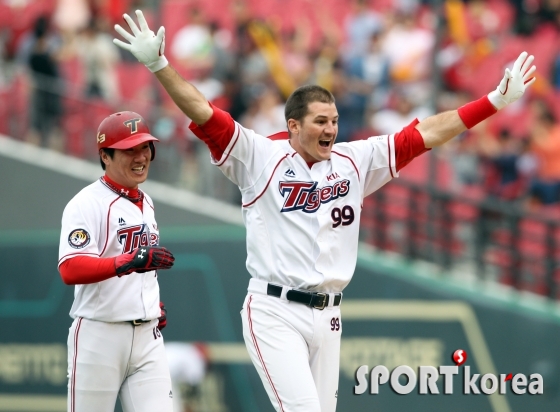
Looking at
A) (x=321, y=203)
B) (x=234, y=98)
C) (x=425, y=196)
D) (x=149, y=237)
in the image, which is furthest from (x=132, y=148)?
(x=234, y=98)

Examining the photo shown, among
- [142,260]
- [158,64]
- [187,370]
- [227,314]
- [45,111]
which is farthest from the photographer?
[45,111]

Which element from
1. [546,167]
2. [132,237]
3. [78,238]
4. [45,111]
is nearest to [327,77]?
[546,167]

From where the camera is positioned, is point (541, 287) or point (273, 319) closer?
point (273, 319)

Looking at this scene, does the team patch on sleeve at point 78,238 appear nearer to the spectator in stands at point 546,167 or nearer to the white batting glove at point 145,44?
the white batting glove at point 145,44

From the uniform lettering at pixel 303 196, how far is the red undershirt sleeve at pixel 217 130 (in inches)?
15.7

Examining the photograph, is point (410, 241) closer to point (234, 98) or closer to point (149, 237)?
point (234, 98)

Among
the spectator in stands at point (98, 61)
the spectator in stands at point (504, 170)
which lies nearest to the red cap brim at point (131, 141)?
the spectator in stands at point (504, 170)

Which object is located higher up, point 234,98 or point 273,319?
point 234,98

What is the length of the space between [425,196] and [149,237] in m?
5.27

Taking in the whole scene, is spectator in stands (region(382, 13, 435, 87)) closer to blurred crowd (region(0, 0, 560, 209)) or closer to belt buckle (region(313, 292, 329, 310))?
blurred crowd (region(0, 0, 560, 209))

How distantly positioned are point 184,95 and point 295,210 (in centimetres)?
90

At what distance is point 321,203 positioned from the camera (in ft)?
18.6

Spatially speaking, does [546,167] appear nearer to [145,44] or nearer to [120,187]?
[120,187]

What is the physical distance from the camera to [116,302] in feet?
18.3
